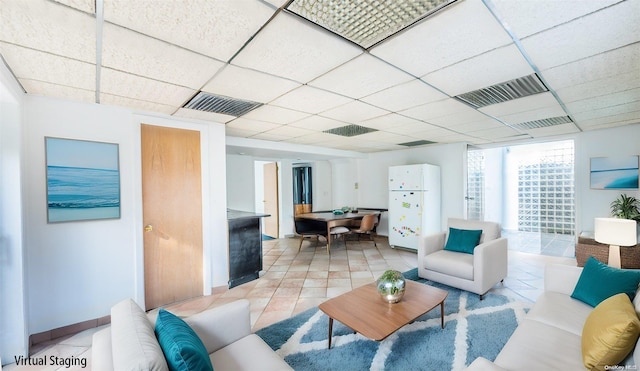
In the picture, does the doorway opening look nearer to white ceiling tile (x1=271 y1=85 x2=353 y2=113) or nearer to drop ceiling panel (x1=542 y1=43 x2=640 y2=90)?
drop ceiling panel (x1=542 y1=43 x2=640 y2=90)

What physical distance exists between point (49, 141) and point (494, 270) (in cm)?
503

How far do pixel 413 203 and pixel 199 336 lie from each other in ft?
15.2

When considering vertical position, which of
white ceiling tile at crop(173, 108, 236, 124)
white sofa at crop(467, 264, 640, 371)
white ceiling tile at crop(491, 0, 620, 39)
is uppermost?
white ceiling tile at crop(491, 0, 620, 39)

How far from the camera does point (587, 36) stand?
153 centimetres

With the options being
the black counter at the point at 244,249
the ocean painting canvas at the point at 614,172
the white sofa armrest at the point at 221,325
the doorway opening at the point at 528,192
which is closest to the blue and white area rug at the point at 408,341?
the white sofa armrest at the point at 221,325

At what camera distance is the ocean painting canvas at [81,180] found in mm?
2400

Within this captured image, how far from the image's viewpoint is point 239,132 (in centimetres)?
404

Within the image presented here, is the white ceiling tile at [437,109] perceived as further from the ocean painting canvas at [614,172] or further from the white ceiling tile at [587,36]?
the ocean painting canvas at [614,172]

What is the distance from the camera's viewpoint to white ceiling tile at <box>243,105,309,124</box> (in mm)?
2877

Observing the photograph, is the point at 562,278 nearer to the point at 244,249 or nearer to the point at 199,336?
the point at 199,336

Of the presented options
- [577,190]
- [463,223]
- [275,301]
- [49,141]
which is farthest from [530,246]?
[49,141]

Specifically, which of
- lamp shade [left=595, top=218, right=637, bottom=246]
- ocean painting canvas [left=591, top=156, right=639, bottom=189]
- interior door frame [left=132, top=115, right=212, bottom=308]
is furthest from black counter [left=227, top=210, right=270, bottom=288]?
ocean painting canvas [left=591, top=156, right=639, bottom=189]

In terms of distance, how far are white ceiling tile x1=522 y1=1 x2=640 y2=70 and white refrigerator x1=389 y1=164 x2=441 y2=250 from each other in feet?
11.4

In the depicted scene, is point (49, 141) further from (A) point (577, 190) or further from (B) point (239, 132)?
(A) point (577, 190)
